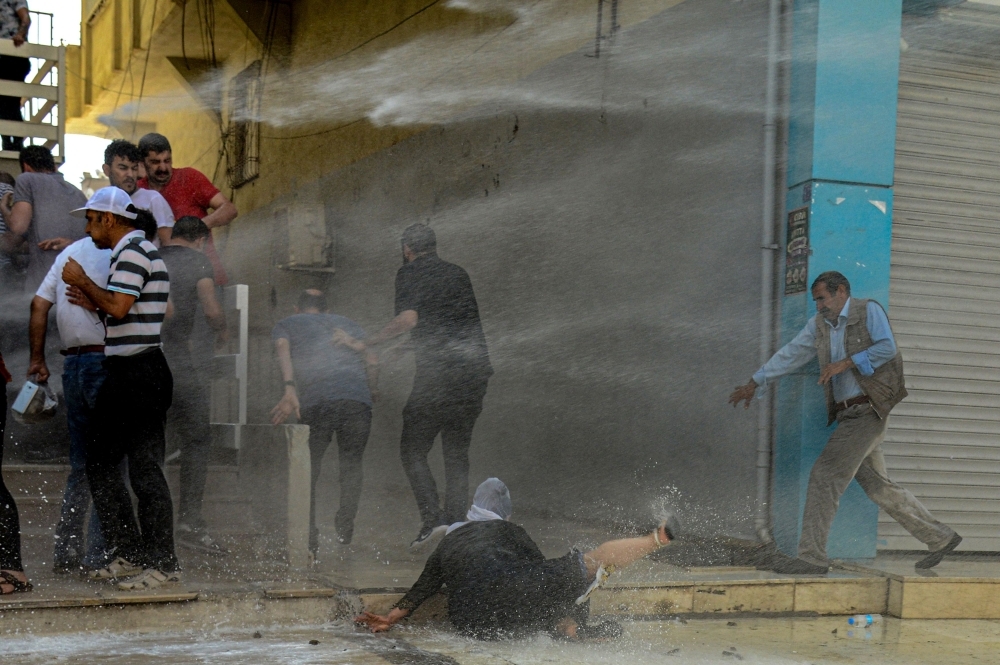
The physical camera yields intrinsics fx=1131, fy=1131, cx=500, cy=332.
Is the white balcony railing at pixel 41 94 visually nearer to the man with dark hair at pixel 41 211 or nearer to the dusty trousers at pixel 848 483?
the man with dark hair at pixel 41 211

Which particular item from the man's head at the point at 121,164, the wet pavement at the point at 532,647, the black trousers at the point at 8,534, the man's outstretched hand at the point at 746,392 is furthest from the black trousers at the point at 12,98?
the man's outstretched hand at the point at 746,392

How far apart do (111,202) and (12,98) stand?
4.76 meters

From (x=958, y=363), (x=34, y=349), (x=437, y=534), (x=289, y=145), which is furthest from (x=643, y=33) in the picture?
(x=289, y=145)

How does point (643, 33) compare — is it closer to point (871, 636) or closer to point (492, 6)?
point (492, 6)

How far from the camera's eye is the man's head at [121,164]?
20.6 ft

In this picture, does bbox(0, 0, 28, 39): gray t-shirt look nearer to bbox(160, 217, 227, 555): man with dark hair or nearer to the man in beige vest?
bbox(160, 217, 227, 555): man with dark hair

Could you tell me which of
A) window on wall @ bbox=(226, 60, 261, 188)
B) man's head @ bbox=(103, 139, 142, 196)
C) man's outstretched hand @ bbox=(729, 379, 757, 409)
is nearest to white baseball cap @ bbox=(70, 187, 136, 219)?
man's head @ bbox=(103, 139, 142, 196)

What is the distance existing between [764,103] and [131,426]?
4472 millimetres

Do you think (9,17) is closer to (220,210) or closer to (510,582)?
(220,210)

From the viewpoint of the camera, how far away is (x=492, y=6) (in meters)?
10.2

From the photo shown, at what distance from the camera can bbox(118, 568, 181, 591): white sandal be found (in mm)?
5012

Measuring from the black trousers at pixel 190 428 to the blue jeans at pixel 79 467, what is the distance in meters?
0.57

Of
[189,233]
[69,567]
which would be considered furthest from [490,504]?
[189,233]

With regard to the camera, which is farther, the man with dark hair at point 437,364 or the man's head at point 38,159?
the man's head at point 38,159
